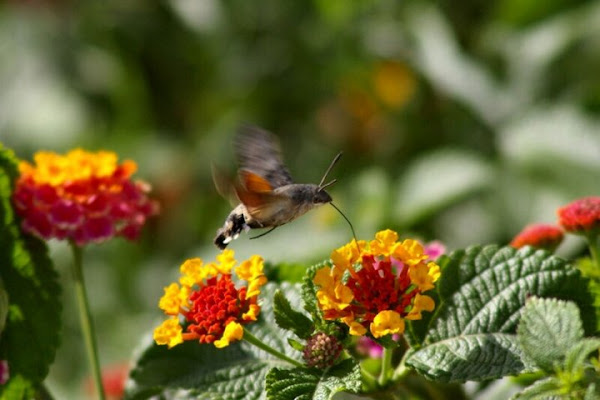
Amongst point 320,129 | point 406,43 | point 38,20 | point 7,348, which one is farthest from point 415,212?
point 38,20

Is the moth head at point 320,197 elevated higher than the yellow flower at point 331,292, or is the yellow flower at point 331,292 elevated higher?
the moth head at point 320,197

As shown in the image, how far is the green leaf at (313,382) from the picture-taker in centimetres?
77

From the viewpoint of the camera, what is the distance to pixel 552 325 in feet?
2.35

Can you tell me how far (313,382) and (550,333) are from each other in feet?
0.70

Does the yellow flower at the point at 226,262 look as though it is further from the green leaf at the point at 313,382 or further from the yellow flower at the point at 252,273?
the green leaf at the point at 313,382

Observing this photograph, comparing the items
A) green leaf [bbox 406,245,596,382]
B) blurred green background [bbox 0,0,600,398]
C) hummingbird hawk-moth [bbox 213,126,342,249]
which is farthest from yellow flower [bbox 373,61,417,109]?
green leaf [bbox 406,245,596,382]

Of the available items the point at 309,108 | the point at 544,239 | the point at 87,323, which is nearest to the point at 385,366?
the point at 544,239

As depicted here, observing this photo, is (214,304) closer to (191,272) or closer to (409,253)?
(191,272)

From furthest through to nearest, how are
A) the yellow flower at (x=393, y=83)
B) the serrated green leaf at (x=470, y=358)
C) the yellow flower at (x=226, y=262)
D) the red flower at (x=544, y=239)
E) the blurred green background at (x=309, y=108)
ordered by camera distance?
the yellow flower at (x=393, y=83) < the blurred green background at (x=309, y=108) < the red flower at (x=544, y=239) < the yellow flower at (x=226, y=262) < the serrated green leaf at (x=470, y=358)

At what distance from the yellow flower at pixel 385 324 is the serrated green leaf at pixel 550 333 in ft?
0.34

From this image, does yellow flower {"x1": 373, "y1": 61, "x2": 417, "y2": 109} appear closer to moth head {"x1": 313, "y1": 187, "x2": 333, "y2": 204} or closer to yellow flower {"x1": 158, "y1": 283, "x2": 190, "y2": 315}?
moth head {"x1": 313, "y1": 187, "x2": 333, "y2": 204}

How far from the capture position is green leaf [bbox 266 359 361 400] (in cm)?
77

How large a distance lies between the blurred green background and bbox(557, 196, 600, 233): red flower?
3.22 feet

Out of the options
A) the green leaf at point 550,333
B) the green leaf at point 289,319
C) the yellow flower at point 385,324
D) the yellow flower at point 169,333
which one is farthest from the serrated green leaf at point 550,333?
the yellow flower at point 169,333
